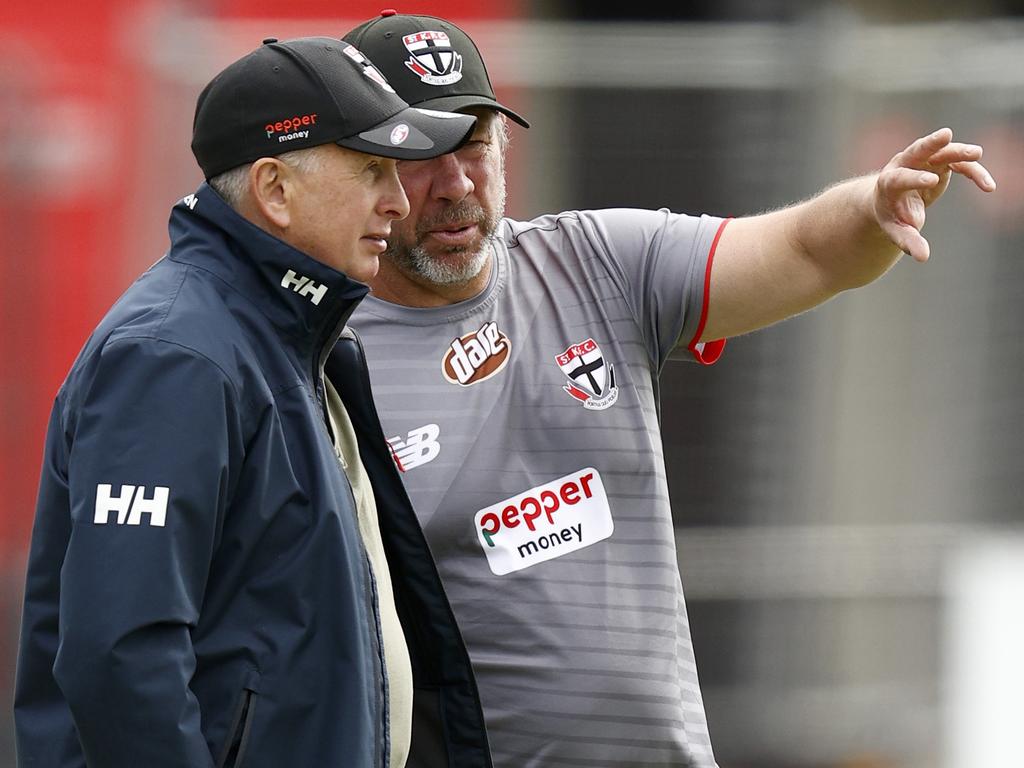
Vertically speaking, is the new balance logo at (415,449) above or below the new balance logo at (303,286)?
below

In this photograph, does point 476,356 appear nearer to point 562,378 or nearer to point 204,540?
point 562,378

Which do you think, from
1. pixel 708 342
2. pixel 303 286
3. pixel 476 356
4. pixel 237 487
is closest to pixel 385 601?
pixel 237 487

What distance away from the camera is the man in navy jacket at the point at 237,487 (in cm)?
190

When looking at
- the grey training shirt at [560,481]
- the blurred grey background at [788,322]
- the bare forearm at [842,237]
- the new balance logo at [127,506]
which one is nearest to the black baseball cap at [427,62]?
the grey training shirt at [560,481]

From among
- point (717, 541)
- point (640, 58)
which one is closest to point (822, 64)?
point (640, 58)

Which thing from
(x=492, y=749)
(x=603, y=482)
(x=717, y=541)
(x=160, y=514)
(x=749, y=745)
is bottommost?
(x=749, y=745)

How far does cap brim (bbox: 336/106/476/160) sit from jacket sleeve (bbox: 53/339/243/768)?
1.25 ft

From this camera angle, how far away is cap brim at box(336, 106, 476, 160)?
2137mm

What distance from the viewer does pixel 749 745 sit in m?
4.97

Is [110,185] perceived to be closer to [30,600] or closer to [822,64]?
[822,64]

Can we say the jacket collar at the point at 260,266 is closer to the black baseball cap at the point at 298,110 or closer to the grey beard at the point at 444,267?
the black baseball cap at the point at 298,110

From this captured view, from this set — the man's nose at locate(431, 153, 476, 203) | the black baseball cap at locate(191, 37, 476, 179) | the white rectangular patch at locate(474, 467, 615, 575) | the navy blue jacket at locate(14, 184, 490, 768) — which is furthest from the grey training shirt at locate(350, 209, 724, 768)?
the black baseball cap at locate(191, 37, 476, 179)

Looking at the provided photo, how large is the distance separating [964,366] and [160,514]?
11.8 feet

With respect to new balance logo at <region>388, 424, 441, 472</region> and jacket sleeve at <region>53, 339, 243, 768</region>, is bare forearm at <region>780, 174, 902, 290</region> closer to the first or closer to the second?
new balance logo at <region>388, 424, 441, 472</region>
